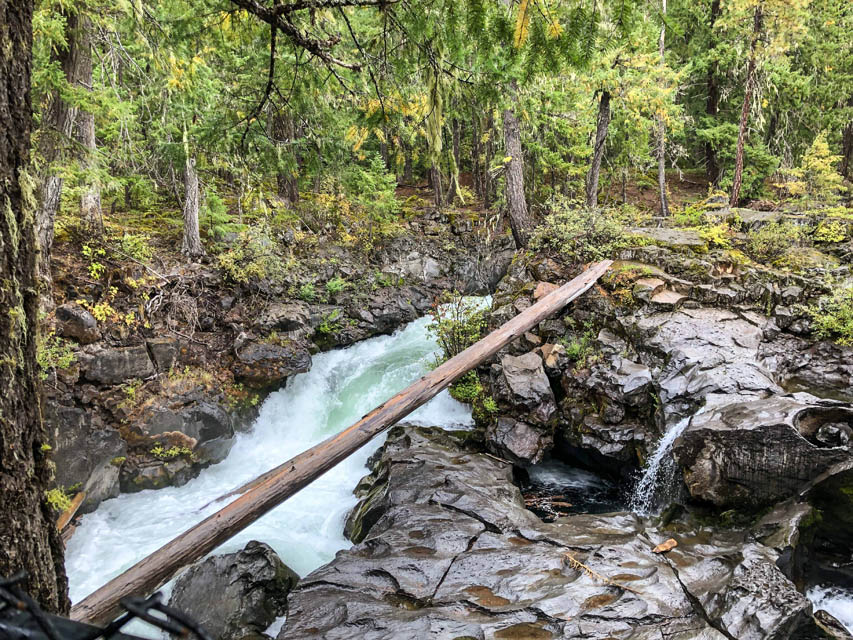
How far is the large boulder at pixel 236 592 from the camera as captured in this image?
4809mm

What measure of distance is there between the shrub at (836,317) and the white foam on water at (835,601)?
12.4 ft

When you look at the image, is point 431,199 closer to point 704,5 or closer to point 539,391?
point 704,5

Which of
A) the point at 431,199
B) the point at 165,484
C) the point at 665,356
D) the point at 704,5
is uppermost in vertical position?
the point at 704,5

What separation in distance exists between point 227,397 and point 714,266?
10056 mm

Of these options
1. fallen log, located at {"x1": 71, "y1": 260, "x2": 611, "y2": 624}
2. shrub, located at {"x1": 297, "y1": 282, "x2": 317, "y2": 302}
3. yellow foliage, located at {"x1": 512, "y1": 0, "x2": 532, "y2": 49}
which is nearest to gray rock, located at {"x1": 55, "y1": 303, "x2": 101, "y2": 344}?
shrub, located at {"x1": 297, "y1": 282, "x2": 317, "y2": 302}

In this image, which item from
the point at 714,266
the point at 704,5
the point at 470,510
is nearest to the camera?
the point at 470,510

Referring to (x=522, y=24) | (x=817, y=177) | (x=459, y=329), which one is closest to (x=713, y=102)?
(x=817, y=177)

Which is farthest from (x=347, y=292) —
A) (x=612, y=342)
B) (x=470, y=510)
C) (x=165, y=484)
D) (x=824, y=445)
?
(x=824, y=445)

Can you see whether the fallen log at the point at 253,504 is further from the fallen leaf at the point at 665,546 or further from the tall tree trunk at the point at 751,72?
the tall tree trunk at the point at 751,72

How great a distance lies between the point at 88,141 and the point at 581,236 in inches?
393

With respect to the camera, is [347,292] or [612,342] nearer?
[612,342]

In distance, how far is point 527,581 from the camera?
4.32 meters

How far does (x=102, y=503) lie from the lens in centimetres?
736

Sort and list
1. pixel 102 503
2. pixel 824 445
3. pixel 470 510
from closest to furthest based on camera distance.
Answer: pixel 824 445 → pixel 470 510 → pixel 102 503
